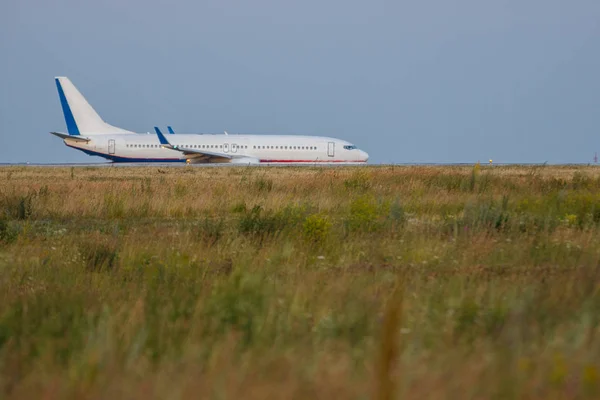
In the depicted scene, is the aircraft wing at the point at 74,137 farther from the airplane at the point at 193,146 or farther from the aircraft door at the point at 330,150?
the aircraft door at the point at 330,150

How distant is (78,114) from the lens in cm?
5681

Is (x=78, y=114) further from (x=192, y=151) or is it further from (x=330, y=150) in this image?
(x=330, y=150)

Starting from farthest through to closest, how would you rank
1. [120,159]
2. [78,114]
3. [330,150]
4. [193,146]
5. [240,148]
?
1. [78,114]
2. [120,159]
3. [193,146]
4. [240,148]
5. [330,150]

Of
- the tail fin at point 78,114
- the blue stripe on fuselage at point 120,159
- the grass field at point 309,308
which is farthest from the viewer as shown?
the tail fin at point 78,114

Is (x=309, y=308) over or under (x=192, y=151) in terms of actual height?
under

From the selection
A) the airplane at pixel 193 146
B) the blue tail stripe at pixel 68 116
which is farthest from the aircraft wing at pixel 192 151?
the blue tail stripe at pixel 68 116

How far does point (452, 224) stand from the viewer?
505 inches

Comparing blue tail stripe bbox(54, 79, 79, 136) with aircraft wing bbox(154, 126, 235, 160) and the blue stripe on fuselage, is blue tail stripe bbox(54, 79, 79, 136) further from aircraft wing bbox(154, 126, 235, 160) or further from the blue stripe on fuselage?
aircraft wing bbox(154, 126, 235, 160)

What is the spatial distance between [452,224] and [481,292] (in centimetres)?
607

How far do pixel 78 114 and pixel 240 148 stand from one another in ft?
43.1

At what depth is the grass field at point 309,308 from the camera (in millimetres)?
3926

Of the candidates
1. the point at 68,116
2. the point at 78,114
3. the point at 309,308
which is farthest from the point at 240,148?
the point at 309,308

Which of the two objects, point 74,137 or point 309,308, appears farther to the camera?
point 74,137

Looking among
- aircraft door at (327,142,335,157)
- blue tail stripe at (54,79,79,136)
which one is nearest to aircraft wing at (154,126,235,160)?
aircraft door at (327,142,335,157)
